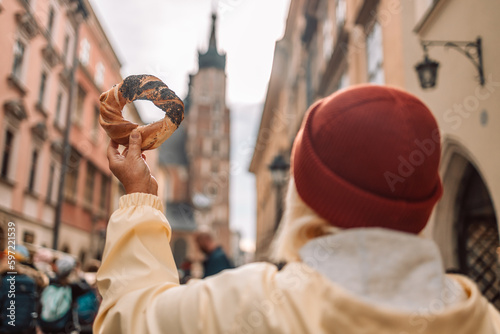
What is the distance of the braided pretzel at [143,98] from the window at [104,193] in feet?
86.2

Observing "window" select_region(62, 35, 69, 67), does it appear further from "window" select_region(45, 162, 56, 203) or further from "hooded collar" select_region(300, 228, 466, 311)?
"hooded collar" select_region(300, 228, 466, 311)

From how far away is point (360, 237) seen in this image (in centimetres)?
102

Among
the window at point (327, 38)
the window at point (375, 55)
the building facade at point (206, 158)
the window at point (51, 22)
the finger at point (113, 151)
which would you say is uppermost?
the building facade at point (206, 158)

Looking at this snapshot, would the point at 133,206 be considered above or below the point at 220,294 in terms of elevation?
above

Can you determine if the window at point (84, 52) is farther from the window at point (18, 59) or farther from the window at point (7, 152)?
the window at point (7, 152)

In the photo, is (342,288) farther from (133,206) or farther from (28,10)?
(28,10)

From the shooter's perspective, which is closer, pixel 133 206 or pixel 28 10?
pixel 133 206

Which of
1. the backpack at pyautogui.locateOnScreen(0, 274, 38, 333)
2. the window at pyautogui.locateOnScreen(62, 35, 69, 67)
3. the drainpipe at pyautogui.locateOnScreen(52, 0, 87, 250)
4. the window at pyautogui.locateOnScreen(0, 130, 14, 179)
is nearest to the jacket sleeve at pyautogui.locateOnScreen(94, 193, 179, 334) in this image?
the backpack at pyautogui.locateOnScreen(0, 274, 38, 333)

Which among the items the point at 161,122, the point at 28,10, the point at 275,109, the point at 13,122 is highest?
the point at 275,109

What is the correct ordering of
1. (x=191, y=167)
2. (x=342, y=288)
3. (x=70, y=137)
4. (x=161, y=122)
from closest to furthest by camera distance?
(x=342, y=288), (x=161, y=122), (x=70, y=137), (x=191, y=167)

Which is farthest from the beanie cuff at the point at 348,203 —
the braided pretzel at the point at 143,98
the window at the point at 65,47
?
the window at the point at 65,47

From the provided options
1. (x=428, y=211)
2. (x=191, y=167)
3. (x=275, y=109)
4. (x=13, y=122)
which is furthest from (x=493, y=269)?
(x=191, y=167)

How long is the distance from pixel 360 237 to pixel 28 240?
16435 millimetres

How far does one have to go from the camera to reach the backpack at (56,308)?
6129 mm
